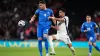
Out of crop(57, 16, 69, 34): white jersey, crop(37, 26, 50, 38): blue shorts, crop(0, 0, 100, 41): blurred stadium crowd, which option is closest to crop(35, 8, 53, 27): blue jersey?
crop(37, 26, 50, 38): blue shorts

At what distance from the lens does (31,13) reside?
25359mm

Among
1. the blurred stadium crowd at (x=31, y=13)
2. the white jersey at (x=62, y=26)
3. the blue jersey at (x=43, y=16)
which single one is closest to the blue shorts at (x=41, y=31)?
the blue jersey at (x=43, y=16)

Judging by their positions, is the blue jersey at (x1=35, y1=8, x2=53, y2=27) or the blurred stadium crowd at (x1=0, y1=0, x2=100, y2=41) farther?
the blurred stadium crowd at (x1=0, y1=0, x2=100, y2=41)

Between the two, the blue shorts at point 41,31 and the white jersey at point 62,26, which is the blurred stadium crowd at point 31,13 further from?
the blue shorts at point 41,31

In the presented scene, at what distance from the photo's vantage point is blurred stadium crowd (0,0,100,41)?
24.0 metres

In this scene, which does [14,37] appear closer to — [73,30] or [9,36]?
[9,36]

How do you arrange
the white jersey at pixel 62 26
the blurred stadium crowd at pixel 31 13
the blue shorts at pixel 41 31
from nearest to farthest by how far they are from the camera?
1. the blue shorts at pixel 41 31
2. the white jersey at pixel 62 26
3. the blurred stadium crowd at pixel 31 13

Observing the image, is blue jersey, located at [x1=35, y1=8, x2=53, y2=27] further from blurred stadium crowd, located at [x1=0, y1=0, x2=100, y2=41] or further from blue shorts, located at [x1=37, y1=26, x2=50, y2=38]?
blurred stadium crowd, located at [x1=0, y1=0, x2=100, y2=41]

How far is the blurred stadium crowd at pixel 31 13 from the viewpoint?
24000mm

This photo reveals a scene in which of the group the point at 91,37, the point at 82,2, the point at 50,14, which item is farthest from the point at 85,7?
the point at 50,14

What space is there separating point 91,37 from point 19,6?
419 inches

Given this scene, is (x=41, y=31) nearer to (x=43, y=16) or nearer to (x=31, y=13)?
(x=43, y=16)

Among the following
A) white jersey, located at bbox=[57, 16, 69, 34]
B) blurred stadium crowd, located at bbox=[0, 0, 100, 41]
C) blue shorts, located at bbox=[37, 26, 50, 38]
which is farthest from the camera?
blurred stadium crowd, located at bbox=[0, 0, 100, 41]

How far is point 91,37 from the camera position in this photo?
15977 millimetres
